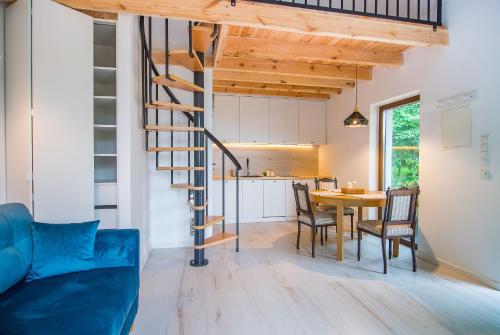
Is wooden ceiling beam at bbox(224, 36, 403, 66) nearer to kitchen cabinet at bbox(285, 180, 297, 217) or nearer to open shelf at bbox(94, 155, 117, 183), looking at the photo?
open shelf at bbox(94, 155, 117, 183)

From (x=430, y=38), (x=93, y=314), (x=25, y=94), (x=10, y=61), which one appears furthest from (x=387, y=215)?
(x=10, y=61)

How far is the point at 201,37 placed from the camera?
3.03 metres

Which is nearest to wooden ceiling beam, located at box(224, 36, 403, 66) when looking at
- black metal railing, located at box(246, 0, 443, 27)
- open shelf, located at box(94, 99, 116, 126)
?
black metal railing, located at box(246, 0, 443, 27)

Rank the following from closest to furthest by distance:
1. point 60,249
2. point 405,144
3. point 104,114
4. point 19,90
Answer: point 60,249 → point 19,90 → point 104,114 → point 405,144

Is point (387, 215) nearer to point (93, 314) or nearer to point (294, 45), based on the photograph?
point (294, 45)

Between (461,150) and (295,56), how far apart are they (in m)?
2.26

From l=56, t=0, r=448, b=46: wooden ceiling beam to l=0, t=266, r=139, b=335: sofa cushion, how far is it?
2.25 meters

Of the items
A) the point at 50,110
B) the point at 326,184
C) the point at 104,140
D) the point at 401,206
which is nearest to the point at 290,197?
the point at 326,184

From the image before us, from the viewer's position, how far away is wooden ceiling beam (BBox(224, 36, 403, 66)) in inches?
140

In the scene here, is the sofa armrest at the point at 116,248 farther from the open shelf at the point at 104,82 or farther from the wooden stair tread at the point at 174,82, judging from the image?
the open shelf at the point at 104,82

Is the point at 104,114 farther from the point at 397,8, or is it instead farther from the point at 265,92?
the point at 397,8

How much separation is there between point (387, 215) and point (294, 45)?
243 centimetres

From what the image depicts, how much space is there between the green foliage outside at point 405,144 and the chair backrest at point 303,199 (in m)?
1.61

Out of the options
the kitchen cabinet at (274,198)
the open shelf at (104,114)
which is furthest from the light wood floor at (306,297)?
the kitchen cabinet at (274,198)
